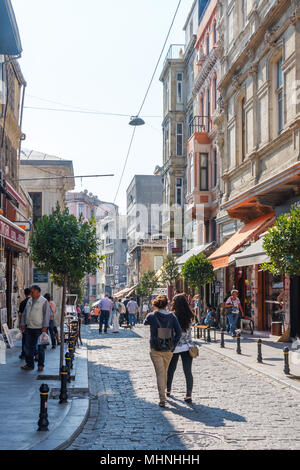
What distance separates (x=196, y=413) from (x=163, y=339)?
123 cm

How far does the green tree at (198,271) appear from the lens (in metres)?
24.5

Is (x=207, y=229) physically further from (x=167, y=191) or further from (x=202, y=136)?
(x=167, y=191)

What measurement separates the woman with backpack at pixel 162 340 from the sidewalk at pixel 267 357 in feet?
7.93

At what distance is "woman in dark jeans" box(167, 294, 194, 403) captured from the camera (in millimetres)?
9492

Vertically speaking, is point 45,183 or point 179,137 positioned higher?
point 179,137

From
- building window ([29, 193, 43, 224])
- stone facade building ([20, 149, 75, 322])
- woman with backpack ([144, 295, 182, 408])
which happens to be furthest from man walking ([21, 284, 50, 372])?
building window ([29, 193, 43, 224])

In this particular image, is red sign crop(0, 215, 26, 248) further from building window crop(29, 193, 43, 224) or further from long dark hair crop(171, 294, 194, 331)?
building window crop(29, 193, 43, 224)

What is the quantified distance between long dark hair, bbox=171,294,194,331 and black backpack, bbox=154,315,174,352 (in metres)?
0.54

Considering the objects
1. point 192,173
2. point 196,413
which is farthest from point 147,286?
point 196,413

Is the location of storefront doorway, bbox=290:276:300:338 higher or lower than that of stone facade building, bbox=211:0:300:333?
lower

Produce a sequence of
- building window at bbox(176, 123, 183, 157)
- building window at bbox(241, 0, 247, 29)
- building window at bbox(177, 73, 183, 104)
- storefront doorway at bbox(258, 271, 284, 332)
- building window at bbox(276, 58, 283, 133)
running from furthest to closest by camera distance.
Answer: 1. building window at bbox(177, 73, 183, 104)
2. building window at bbox(176, 123, 183, 157)
3. building window at bbox(241, 0, 247, 29)
4. storefront doorway at bbox(258, 271, 284, 332)
5. building window at bbox(276, 58, 283, 133)

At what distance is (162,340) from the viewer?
365 inches
